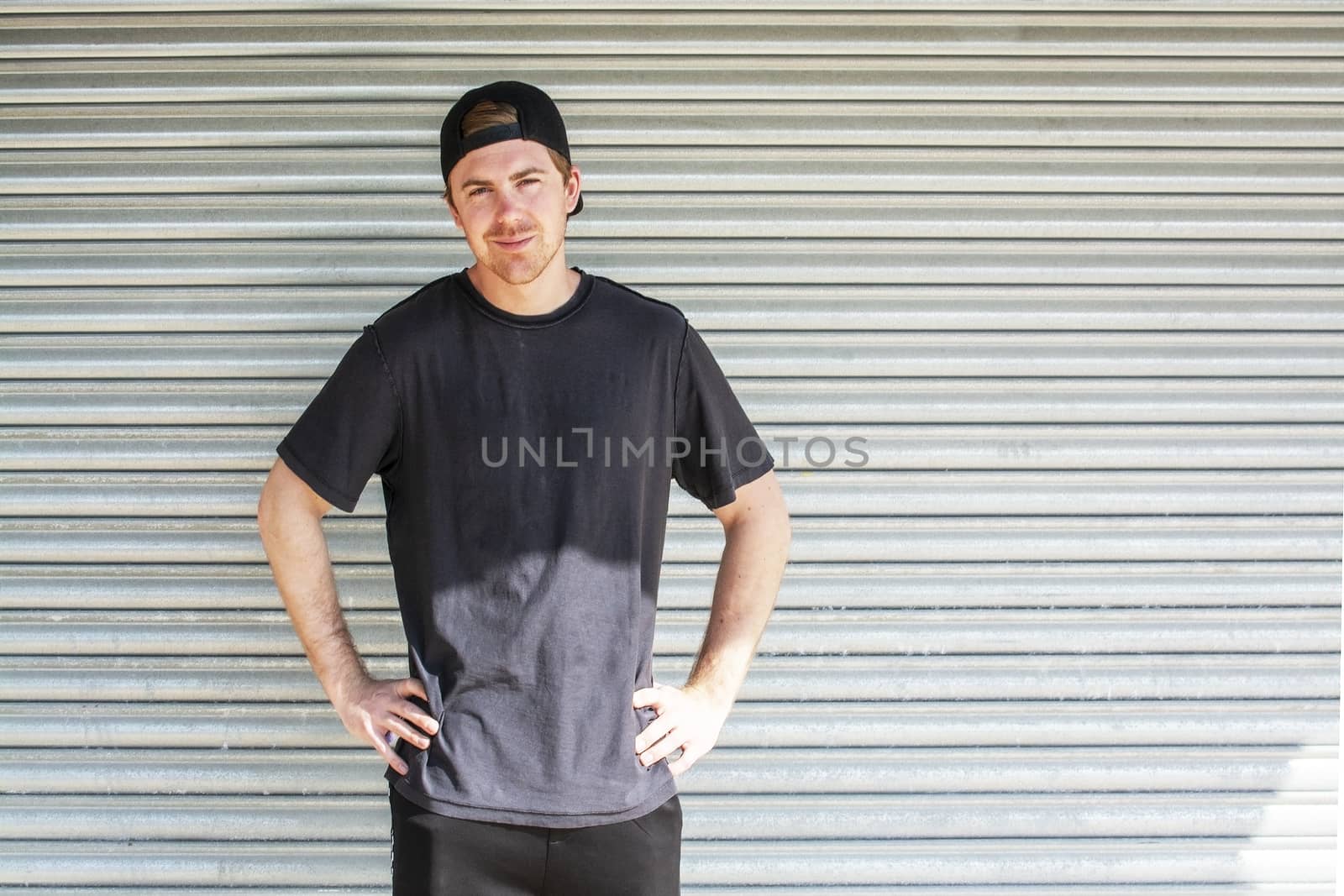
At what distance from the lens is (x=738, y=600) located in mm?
2584

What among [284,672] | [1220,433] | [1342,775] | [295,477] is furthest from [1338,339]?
[284,672]

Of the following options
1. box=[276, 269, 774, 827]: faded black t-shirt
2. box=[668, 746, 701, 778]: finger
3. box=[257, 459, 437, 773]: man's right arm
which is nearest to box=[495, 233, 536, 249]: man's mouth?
box=[276, 269, 774, 827]: faded black t-shirt

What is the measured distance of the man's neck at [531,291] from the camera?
236 cm

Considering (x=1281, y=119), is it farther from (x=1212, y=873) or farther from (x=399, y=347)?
(x=399, y=347)

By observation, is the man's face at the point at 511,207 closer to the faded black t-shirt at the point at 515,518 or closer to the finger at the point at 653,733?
the faded black t-shirt at the point at 515,518

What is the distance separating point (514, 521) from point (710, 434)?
0.49 metres

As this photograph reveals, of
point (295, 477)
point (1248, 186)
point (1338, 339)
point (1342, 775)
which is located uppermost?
point (1248, 186)

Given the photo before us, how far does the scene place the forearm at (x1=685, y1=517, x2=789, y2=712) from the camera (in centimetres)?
257

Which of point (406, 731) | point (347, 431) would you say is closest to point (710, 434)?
point (347, 431)

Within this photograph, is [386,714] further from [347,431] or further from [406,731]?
[347,431]

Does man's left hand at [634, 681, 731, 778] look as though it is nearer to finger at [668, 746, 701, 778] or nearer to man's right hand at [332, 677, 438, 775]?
finger at [668, 746, 701, 778]

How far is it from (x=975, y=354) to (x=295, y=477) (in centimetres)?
192

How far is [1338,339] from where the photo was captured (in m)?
3.20

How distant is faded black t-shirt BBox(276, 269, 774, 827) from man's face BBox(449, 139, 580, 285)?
0.38ft
